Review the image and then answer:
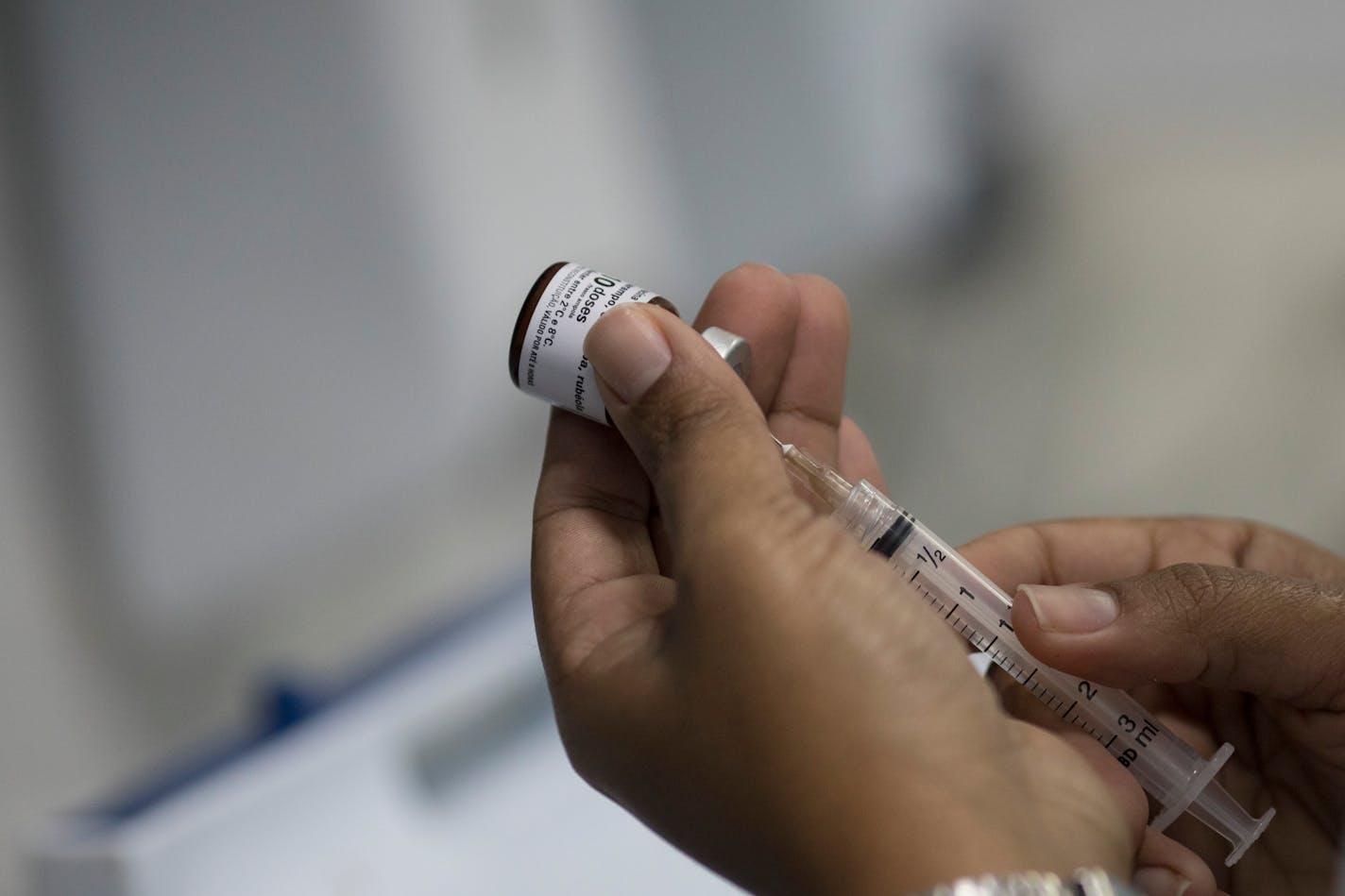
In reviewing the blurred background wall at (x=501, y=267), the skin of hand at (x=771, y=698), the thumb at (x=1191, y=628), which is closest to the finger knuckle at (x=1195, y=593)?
the thumb at (x=1191, y=628)

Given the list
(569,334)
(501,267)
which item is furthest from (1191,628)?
(501,267)

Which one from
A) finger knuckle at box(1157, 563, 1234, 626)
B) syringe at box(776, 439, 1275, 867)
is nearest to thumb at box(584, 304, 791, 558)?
syringe at box(776, 439, 1275, 867)

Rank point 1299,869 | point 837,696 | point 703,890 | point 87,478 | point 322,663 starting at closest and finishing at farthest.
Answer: point 837,696 → point 1299,869 → point 703,890 → point 87,478 → point 322,663

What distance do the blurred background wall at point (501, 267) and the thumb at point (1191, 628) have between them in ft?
2.55

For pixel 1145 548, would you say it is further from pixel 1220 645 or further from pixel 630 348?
pixel 630 348

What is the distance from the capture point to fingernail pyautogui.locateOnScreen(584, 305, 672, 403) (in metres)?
0.57

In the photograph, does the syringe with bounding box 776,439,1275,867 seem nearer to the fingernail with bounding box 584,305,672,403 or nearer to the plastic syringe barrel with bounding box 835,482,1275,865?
the plastic syringe barrel with bounding box 835,482,1275,865

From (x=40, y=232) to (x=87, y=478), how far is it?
295mm

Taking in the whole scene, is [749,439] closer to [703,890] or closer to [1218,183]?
[703,890]

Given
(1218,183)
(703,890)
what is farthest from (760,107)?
(703,890)

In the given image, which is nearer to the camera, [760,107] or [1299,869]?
[1299,869]

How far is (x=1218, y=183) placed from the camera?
1.42 meters

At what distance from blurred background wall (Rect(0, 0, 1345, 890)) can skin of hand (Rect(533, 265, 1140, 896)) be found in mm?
789

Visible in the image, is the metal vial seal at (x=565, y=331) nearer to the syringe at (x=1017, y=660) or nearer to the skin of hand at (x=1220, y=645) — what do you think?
the syringe at (x=1017, y=660)
